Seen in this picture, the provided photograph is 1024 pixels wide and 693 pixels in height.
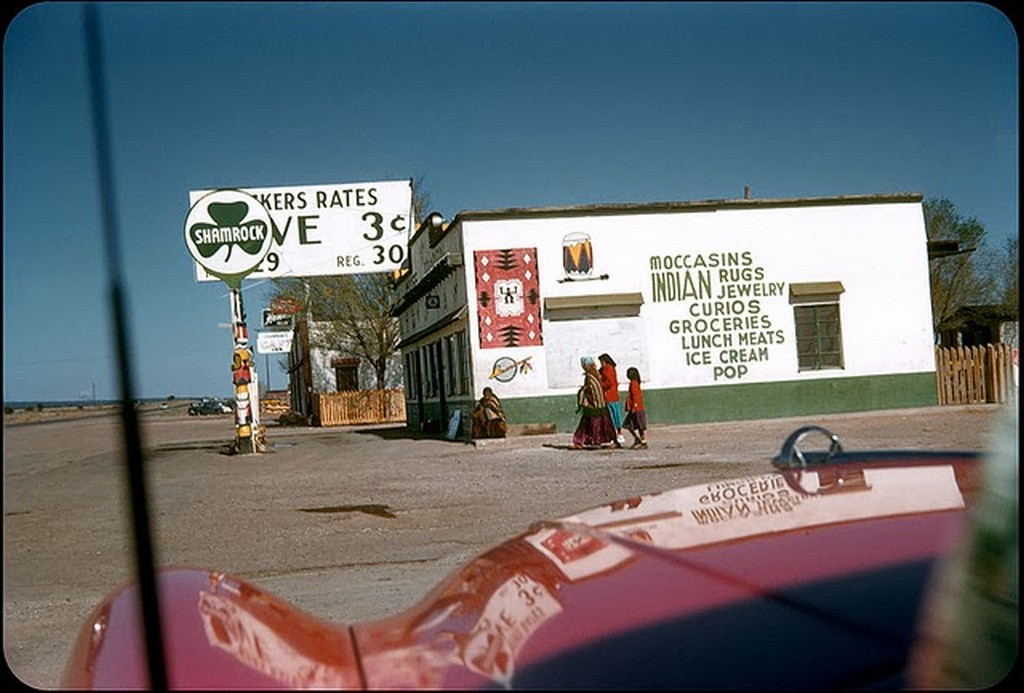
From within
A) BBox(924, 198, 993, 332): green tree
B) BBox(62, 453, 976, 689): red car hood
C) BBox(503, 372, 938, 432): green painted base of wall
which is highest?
BBox(924, 198, 993, 332): green tree

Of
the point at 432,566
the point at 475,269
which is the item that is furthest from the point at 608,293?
the point at 432,566

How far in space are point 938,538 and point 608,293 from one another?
19.7 metres

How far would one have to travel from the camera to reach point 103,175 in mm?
1309

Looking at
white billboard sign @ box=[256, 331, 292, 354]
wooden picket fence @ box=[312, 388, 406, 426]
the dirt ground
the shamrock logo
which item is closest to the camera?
the dirt ground

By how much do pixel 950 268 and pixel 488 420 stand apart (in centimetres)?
1239

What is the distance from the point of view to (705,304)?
70.5 ft

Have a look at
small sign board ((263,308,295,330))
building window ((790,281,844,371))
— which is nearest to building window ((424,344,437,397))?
building window ((790,281,844,371))

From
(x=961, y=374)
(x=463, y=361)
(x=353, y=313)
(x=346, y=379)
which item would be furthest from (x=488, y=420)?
(x=346, y=379)

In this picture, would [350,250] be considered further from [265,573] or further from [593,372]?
[265,573]

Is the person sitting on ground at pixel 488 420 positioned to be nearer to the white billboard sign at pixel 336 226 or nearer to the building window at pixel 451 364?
the building window at pixel 451 364

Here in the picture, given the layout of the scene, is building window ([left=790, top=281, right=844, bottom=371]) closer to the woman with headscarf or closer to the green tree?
the green tree

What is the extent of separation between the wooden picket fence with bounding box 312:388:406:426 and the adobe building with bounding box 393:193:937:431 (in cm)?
1981

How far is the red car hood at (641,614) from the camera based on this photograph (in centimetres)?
137

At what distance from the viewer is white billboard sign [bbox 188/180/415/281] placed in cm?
2212
